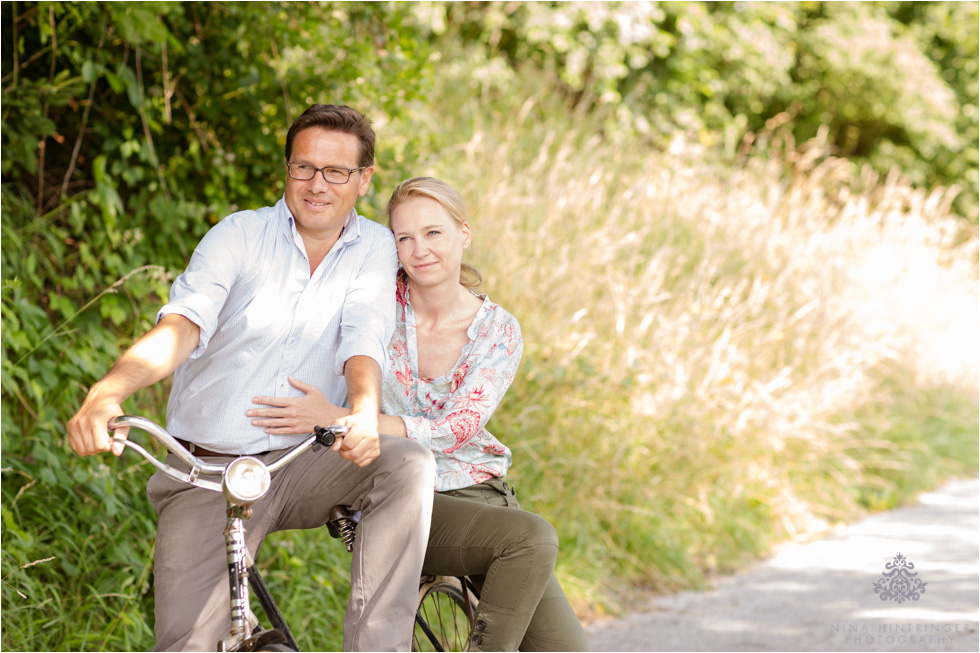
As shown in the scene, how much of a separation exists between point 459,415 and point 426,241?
0.55 meters

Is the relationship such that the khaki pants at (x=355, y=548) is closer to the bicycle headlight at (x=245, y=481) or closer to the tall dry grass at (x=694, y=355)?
the bicycle headlight at (x=245, y=481)

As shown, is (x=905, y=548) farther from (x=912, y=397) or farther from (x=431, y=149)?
(x=431, y=149)

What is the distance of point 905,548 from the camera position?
19.1 ft

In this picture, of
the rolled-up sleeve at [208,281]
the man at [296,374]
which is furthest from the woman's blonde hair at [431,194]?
the rolled-up sleeve at [208,281]

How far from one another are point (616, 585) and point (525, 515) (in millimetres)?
2499

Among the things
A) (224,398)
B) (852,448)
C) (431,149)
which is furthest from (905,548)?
(224,398)

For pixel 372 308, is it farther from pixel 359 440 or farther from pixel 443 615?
pixel 443 615

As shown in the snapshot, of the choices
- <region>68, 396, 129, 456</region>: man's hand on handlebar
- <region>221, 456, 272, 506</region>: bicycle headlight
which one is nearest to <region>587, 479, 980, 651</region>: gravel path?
<region>221, 456, 272, 506</region>: bicycle headlight

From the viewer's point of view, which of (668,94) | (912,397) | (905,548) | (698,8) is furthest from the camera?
(668,94)

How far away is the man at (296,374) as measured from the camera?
7.60 ft

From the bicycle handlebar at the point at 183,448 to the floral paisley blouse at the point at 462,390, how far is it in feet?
1.81

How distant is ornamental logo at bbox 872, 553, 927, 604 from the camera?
16.3ft

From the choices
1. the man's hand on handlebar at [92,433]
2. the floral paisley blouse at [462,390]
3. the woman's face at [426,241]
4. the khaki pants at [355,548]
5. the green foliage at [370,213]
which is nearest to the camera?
the man's hand on handlebar at [92,433]

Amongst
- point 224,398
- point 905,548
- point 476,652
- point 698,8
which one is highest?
point 698,8
